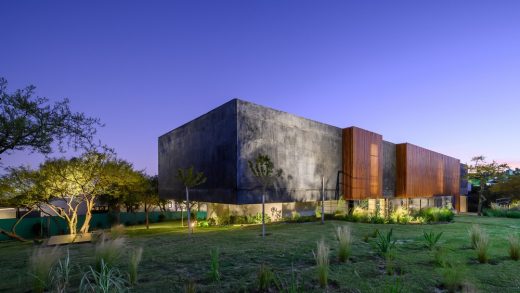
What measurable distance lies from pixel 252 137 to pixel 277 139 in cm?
193

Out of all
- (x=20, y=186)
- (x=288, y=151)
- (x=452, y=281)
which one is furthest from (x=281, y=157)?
(x=20, y=186)

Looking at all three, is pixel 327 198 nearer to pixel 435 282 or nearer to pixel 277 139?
pixel 277 139

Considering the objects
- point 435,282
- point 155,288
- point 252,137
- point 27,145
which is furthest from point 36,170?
point 435,282

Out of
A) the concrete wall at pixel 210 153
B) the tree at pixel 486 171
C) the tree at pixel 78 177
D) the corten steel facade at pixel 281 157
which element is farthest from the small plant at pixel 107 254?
the tree at pixel 486 171

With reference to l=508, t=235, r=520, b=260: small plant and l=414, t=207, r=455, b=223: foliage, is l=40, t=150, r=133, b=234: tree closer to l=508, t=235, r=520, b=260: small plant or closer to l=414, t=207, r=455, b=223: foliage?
l=414, t=207, r=455, b=223: foliage

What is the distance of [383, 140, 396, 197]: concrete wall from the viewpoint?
1070 inches

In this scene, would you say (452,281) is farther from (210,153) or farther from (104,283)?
(210,153)

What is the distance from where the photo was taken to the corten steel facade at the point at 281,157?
16.3 m

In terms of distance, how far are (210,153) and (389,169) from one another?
17.9m

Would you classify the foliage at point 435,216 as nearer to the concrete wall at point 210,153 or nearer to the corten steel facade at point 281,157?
the corten steel facade at point 281,157

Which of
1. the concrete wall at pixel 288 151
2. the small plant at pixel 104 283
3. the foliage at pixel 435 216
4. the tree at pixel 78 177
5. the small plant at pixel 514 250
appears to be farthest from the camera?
the tree at pixel 78 177

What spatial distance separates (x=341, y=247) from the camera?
291 inches

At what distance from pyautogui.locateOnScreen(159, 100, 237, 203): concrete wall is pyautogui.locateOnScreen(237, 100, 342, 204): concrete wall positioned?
634 mm

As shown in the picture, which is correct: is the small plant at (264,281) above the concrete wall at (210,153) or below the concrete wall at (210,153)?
below
